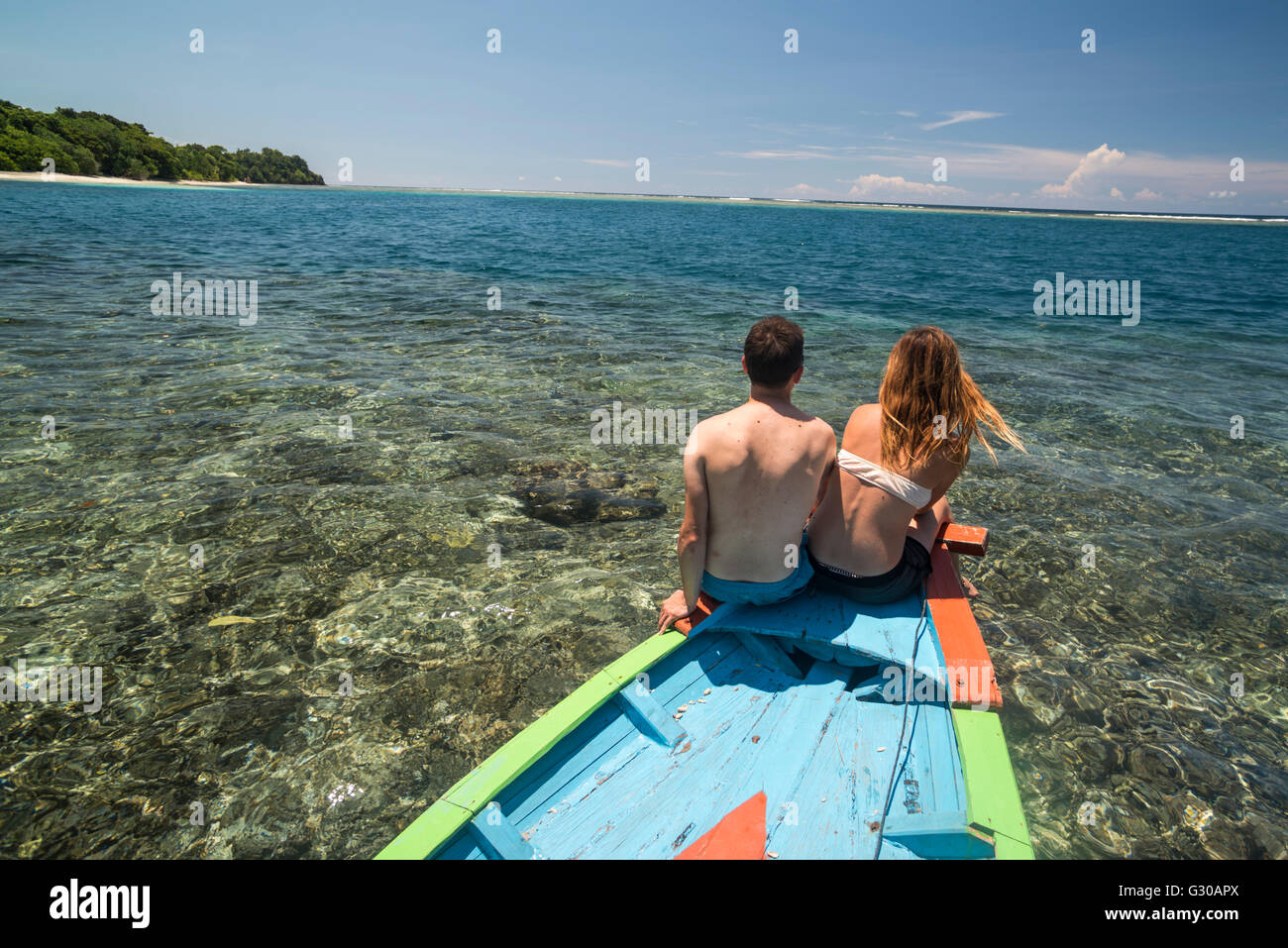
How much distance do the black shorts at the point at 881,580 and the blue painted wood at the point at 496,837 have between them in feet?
8.92

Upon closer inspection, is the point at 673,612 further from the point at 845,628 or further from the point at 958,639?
the point at 958,639

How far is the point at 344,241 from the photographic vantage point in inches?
1471

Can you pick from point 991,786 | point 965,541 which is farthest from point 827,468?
point 991,786

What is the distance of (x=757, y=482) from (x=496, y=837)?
7.71ft

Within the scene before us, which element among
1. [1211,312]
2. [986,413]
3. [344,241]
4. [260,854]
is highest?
[344,241]

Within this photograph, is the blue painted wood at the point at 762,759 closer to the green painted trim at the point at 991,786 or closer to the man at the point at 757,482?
the green painted trim at the point at 991,786

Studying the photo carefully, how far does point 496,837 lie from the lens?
2.72m

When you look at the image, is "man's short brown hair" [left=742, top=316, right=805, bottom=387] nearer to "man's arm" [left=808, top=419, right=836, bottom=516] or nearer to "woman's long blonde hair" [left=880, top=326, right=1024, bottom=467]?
"man's arm" [left=808, top=419, right=836, bottom=516]

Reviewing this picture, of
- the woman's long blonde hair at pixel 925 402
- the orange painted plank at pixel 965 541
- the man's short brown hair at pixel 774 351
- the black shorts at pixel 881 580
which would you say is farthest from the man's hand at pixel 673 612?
the orange painted plank at pixel 965 541

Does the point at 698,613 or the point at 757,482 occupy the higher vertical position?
the point at 757,482

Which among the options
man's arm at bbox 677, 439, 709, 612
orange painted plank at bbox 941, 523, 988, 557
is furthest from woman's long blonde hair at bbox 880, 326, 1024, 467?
man's arm at bbox 677, 439, 709, 612

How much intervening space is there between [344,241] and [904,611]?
40.8 metres
